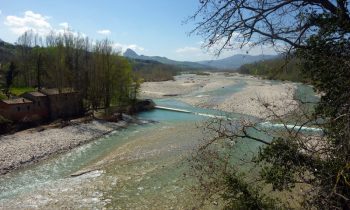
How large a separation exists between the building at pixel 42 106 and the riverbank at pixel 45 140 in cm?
289

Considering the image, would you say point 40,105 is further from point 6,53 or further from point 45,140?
→ point 6,53

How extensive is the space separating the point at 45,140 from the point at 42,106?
1000 centimetres

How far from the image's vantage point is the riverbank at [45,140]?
25.1 meters

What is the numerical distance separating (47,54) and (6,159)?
40376mm

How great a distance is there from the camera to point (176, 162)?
22750mm

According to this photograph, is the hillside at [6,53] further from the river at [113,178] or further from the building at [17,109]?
the river at [113,178]

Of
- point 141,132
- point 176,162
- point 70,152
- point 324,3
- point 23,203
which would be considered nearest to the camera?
point 324,3

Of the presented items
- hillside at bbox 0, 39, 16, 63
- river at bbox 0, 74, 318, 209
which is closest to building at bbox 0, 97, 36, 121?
river at bbox 0, 74, 318, 209

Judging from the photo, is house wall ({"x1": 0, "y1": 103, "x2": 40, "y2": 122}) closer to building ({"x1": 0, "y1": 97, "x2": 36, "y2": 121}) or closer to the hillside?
building ({"x1": 0, "y1": 97, "x2": 36, "y2": 121})

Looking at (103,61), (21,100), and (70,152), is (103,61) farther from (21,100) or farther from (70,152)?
(70,152)

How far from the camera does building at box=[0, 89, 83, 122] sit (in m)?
35.1

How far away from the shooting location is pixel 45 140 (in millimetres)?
30359

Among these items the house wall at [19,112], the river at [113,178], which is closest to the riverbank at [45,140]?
the river at [113,178]

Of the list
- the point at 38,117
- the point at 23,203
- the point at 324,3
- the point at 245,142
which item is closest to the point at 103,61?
the point at 38,117
